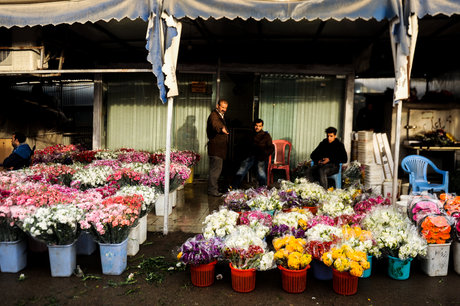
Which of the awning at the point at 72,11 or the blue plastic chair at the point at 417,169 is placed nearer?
the awning at the point at 72,11

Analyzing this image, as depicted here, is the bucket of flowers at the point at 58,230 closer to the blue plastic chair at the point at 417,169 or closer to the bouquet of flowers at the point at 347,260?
the bouquet of flowers at the point at 347,260

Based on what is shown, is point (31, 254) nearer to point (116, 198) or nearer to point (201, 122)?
point (116, 198)

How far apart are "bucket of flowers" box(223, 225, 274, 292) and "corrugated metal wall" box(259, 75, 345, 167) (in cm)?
658

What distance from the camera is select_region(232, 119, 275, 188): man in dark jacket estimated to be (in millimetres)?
8633

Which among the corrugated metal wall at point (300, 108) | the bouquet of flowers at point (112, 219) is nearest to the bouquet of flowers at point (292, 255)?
the bouquet of flowers at point (112, 219)

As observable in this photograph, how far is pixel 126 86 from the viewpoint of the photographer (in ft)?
35.7

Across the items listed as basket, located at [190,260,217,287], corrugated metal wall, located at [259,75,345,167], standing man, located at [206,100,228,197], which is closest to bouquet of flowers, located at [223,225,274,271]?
basket, located at [190,260,217,287]

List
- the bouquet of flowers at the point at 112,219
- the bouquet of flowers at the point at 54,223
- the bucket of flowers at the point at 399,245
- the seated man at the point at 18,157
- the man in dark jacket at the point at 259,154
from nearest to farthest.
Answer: the bouquet of flowers at the point at 54,223 < the bouquet of flowers at the point at 112,219 < the bucket of flowers at the point at 399,245 < the seated man at the point at 18,157 < the man in dark jacket at the point at 259,154

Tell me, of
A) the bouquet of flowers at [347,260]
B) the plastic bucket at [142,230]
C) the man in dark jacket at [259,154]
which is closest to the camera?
A: the bouquet of flowers at [347,260]

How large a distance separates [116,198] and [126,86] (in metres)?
6.98

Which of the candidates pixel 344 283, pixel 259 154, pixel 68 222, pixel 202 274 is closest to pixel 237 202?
pixel 202 274

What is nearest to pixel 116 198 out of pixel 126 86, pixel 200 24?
pixel 200 24

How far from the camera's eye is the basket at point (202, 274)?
4.04 metres

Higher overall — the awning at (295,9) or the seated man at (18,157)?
the awning at (295,9)
